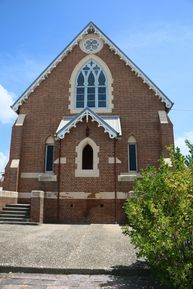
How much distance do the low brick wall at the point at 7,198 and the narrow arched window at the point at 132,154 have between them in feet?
24.5

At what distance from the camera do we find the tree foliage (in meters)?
5.11

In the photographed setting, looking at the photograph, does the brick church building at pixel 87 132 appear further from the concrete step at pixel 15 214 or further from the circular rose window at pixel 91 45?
the concrete step at pixel 15 214

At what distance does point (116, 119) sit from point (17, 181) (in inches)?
303

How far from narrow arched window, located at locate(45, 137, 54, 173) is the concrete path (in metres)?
8.47

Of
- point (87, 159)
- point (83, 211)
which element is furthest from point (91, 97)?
point (83, 211)

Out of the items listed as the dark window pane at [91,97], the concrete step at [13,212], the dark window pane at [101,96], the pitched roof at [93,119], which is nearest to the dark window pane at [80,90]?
the dark window pane at [91,97]

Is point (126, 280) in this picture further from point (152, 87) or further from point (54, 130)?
point (152, 87)

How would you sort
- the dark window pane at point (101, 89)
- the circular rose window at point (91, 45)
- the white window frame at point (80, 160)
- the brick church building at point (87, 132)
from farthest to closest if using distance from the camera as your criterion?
the circular rose window at point (91, 45)
the dark window pane at point (101, 89)
the white window frame at point (80, 160)
the brick church building at point (87, 132)

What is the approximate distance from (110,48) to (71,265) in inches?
675

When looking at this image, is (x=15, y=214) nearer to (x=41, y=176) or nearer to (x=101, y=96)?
(x=41, y=176)

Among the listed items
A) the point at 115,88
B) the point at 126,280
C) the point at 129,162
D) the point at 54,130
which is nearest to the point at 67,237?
the point at 126,280

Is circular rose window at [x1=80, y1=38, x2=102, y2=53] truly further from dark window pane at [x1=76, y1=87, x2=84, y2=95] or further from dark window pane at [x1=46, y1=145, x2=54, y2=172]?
dark window pane at [x1=46, y1=145, x2=54, y2=172]

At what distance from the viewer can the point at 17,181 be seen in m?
18.0

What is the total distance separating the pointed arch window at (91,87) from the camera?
19828 millimetres
